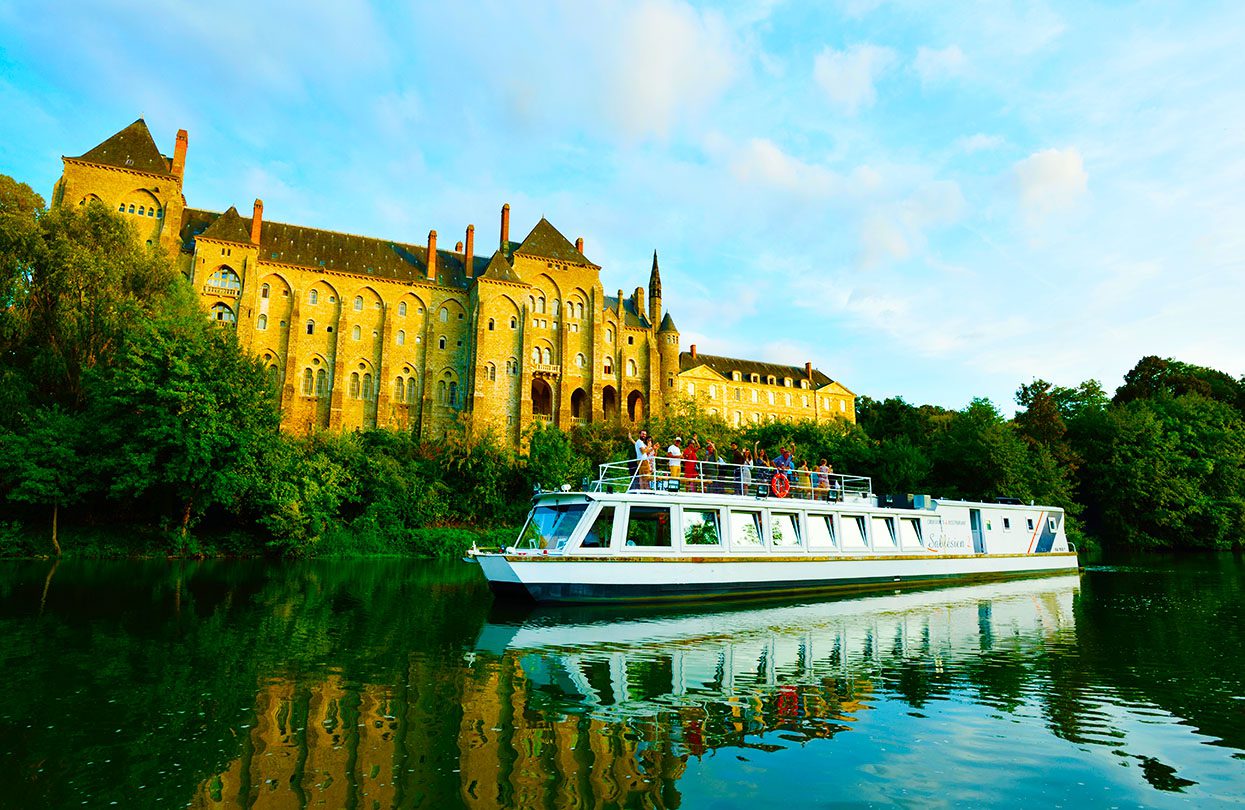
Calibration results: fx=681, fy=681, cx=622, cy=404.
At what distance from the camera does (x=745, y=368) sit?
280ft

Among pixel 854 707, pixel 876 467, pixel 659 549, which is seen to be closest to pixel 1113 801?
pixel 854 707

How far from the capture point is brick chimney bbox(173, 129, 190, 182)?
5531 cm

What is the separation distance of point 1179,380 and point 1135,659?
6510cm

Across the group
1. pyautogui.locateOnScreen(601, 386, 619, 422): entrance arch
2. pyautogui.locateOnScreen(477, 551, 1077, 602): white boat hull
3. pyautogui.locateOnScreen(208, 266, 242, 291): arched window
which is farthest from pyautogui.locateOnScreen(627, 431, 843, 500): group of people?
pyautogui.locateOnScreen(208, 266, 242, 291): arched window

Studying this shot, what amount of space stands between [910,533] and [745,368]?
61477mm

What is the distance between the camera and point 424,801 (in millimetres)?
5680

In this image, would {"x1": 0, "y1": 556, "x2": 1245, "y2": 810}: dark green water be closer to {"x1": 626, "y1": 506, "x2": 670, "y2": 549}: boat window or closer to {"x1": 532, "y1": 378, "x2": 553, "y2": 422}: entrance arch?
{"x1": 626, "y1": 506, "x2": 670, "y2": 549}: boat window

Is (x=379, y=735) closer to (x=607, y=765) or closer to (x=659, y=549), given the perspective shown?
(x=607, y=765)

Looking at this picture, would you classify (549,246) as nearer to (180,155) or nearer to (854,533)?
(180,155)

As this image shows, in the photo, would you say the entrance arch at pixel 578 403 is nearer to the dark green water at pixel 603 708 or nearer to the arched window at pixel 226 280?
the arched window at pixel 226 280

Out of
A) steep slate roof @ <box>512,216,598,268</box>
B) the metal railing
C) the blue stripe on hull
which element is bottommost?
the blue stripe on hull

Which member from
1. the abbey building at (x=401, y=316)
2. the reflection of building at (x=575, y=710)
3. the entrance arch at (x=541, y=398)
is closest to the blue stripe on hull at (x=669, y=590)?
the reflection of building at (x=575, y=710)

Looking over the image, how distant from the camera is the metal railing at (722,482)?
1911 centimetres

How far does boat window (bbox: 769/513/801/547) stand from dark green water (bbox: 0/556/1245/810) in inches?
163
